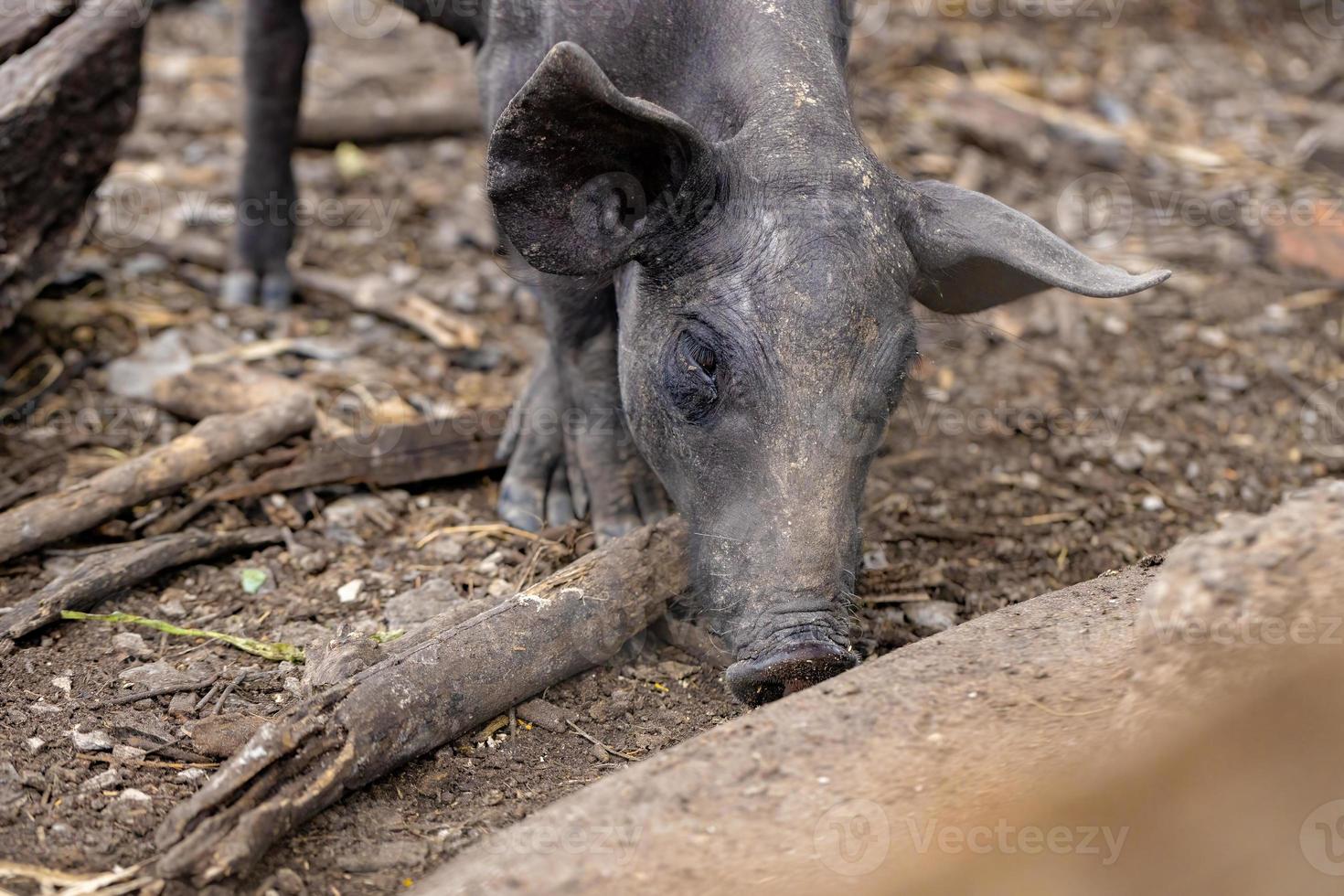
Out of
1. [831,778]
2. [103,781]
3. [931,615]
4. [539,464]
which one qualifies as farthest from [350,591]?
[831,778]

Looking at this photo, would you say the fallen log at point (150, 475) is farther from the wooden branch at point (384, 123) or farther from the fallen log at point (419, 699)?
the wooden branch at point (384, 123)

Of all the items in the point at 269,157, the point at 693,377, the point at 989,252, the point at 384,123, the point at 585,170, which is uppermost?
the point at 585,170

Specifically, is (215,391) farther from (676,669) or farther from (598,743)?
(598,743)

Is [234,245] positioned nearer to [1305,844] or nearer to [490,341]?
[490,341]

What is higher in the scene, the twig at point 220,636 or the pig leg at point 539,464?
the pig leg at point 539,464

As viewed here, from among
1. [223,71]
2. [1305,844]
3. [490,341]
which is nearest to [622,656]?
[1305,844]

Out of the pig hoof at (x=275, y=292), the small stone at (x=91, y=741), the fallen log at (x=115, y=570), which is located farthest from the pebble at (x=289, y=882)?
the pig hoof at (x=275, y=292)

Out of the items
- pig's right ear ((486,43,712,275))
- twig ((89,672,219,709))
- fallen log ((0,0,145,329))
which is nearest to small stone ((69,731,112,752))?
twig ((89,672,219,709))

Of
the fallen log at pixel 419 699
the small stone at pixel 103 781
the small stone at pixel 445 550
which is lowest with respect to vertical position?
the small stone at pixel 445 550

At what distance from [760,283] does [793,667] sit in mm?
982

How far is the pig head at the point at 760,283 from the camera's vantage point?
331cm

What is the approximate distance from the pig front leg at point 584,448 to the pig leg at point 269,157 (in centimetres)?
213

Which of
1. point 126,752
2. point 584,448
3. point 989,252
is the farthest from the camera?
point 584,448

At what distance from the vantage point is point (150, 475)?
4.12 meters
